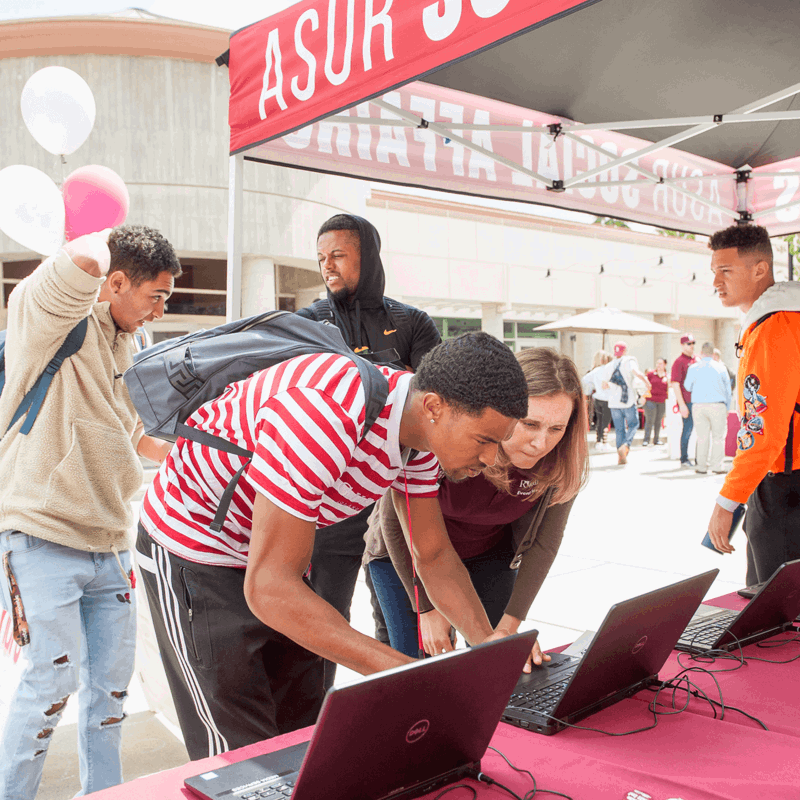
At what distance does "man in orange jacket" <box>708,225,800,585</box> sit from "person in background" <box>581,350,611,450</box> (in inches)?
302

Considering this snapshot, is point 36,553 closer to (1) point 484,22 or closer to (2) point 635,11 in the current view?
(1) point 484,22

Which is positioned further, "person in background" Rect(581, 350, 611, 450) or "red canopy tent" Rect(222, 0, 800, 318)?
"person in background" Rect(581, 350, 611, 450)

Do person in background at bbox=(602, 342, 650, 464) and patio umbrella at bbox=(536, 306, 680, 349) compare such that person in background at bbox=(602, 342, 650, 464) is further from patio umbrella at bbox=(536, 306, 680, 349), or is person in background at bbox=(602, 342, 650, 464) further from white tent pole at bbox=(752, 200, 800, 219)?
white tent pole at bbox=(752, 200, 800, 219)

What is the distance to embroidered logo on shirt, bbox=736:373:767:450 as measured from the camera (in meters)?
2.37

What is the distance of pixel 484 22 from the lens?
1757mm

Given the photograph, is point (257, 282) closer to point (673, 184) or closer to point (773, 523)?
point (673, 184)

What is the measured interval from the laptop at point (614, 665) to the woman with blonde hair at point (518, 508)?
467mm

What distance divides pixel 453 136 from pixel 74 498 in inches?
94.4

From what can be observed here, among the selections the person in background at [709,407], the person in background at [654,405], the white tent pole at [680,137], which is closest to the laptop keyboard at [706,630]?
the white tent pole at [680,137]

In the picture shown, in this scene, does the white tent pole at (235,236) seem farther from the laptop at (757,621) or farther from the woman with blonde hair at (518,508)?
the laptop at (757,621)

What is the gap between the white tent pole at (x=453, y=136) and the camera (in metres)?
3.30

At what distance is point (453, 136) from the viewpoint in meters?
3.48

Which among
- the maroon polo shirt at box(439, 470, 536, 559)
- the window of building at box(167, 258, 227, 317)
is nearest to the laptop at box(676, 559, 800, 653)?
the maroon polo shirt at box(439, 470, 536, 559)

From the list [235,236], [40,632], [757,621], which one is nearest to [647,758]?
[757,621]
